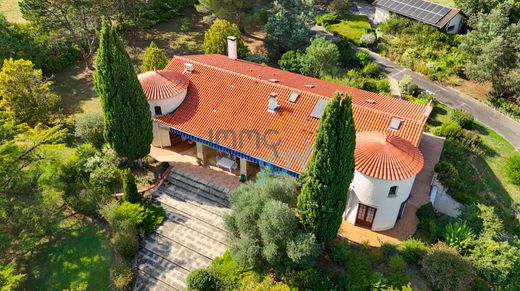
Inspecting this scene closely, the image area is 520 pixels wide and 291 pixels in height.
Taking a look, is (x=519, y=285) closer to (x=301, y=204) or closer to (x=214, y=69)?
(x=301, y=204)

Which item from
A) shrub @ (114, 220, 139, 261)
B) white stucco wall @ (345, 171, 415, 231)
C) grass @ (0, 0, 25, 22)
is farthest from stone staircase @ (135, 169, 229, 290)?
grass @ (0, 0, 25, 22)

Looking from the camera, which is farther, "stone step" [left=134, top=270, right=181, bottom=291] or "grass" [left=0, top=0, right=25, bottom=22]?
"grass" [left=0, top=0, right=25, bottom=22]

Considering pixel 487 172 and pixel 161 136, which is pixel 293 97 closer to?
pixel 161 136

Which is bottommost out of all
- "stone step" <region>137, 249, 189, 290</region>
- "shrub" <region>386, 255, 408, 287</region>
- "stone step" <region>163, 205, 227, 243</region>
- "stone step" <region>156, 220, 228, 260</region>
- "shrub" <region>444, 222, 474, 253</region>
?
"stone step" <region>137, 249, 189, 290</region>

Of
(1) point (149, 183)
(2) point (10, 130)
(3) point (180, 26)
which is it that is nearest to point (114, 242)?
(1) point (149, 183)

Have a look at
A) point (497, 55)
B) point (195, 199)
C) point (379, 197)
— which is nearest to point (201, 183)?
point (195, 199)

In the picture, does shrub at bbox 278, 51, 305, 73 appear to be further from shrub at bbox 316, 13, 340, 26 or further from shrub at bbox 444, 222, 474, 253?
shrub at bbox 444, 222, 474, 253
